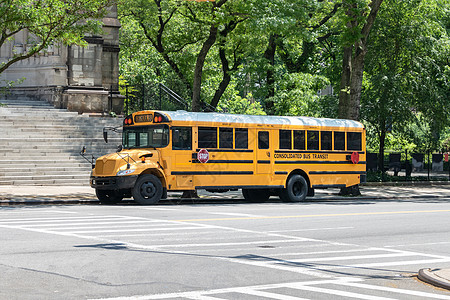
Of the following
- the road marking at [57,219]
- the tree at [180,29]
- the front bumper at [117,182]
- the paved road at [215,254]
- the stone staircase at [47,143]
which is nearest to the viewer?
the paved road at [215,254]

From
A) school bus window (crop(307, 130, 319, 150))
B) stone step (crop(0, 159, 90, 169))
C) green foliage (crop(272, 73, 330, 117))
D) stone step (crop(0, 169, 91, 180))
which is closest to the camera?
school bus window (crop(307, 130, 319, 150))

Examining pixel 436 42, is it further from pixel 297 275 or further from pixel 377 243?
pixel 297 275

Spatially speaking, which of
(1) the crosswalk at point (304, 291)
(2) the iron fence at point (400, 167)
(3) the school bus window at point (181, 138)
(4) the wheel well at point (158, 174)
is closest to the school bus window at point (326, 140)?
(3) the school bus window at point (181, 138)

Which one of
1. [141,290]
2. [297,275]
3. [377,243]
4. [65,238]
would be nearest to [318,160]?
[377,243]

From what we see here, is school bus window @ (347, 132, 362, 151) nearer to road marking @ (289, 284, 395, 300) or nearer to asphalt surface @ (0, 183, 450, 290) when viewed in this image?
asphalt surface @ (0, 183, 450, 290)

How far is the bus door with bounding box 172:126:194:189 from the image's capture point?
72.4 ft

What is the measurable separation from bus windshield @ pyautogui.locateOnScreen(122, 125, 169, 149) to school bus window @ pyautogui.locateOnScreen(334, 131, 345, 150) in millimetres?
7008

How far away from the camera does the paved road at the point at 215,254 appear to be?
8.35 m

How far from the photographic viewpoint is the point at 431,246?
12.9m

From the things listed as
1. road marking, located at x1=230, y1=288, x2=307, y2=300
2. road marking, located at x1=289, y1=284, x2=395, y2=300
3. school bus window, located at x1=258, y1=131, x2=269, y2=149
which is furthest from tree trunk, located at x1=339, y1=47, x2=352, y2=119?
road marking, located at x1=230, y1=288, x2=307, y2=300

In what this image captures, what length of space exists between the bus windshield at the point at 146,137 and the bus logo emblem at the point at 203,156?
1.13 m

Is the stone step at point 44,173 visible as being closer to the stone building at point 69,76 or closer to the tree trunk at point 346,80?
the stone building at point 69,76

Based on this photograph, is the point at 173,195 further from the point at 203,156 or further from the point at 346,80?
the point at 346,80

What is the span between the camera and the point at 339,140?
1027 inches
